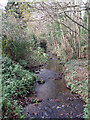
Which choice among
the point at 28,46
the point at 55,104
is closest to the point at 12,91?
the point at 55,104

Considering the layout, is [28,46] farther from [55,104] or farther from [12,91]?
[55,104]

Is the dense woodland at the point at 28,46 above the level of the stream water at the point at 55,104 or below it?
above

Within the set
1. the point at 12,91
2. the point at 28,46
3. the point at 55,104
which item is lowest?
the point at 55,104

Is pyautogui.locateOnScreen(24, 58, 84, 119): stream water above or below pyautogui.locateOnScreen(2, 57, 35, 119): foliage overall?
below

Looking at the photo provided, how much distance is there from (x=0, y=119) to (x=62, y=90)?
9.23 ft

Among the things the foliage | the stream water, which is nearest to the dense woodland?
the foliage

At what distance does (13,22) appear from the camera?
21.4 ft

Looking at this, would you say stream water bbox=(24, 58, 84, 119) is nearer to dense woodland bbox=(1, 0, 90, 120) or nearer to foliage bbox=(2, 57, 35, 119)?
dense woodland bbox=(1, 0, 90, 120)

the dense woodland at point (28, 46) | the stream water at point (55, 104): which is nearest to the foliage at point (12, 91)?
the dense woodland at point (28, 46)

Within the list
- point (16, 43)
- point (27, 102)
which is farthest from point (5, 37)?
point (27, 102)

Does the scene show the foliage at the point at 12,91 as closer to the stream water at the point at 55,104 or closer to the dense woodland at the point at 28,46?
the dense woodland at the point at 28,46

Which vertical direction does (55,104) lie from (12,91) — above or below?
below

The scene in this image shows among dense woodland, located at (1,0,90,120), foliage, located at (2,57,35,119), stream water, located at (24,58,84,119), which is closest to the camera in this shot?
dense woodland, located at (1,0,90,120)

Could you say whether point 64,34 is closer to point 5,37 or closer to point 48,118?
point 5,37
